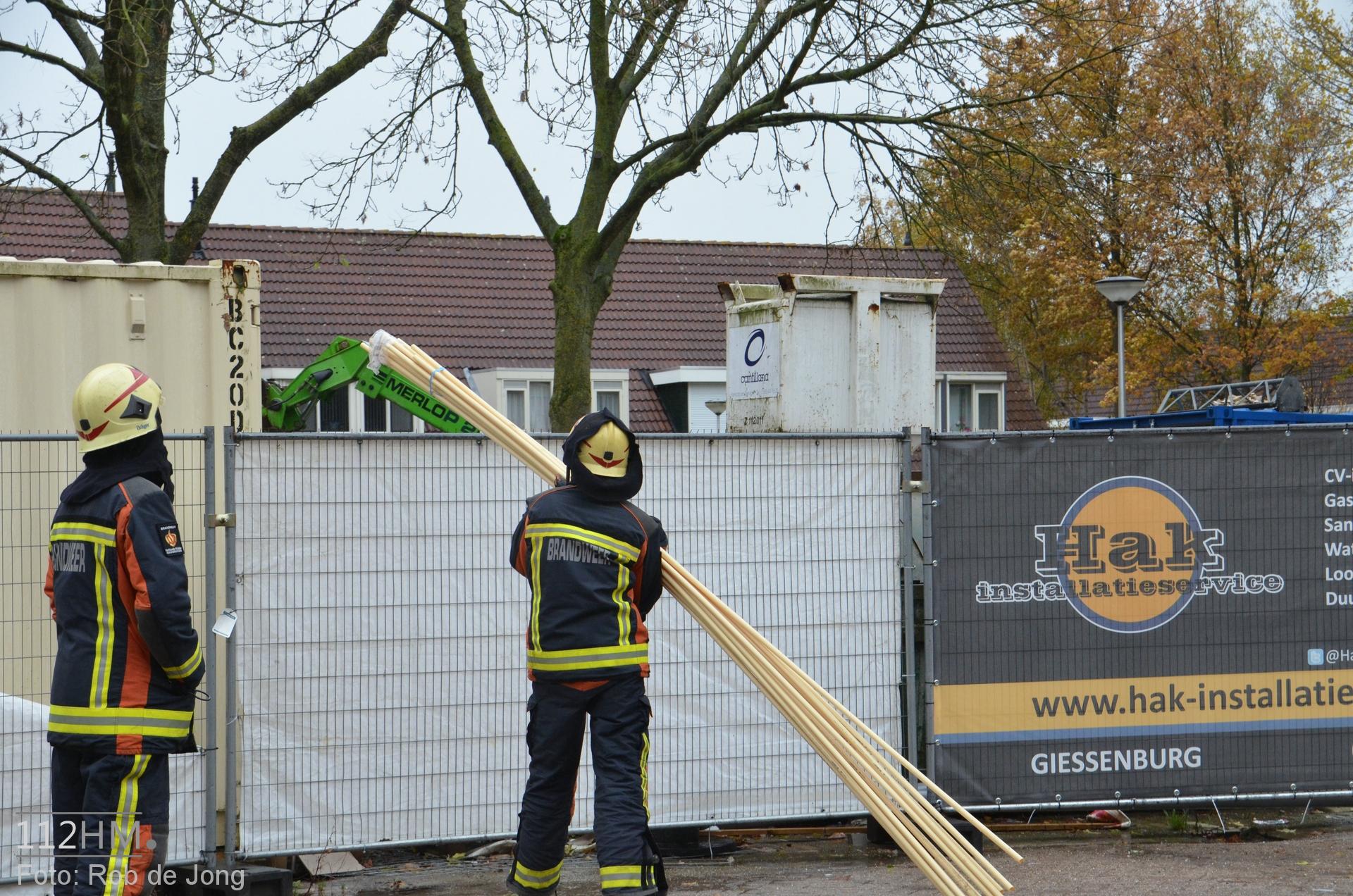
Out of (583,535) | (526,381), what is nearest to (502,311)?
(526,381)

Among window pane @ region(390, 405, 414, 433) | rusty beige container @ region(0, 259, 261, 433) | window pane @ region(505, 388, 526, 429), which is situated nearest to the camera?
rusty beige container @ region(0, 259, 261, 433)

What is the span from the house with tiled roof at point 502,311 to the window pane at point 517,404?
24 mm

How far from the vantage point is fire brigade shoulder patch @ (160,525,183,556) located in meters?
4.49

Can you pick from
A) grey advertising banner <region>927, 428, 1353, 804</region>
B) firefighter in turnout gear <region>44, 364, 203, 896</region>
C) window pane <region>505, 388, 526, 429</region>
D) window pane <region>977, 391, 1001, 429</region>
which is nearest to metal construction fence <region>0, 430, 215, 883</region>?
firefighter in turnout gear <region>44, 364, 203, 896</region>

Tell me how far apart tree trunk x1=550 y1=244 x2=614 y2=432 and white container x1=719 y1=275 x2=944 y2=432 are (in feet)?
8.82

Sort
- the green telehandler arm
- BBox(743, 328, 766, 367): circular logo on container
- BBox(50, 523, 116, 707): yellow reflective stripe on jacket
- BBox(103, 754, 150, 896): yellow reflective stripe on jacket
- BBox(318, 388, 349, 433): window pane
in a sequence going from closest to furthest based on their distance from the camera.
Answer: BBox(103, 754, 150, 896): yellow reflective stripe on jacket → BBox(50, 523, 116, 707): yellow reflective stripe on jacket → the green telehandler arm → BBox(743, 328, 766, 367): circular logo on container → BBox(318, 388, 349, 433): window pane

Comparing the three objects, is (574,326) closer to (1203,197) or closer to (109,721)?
(109,721)

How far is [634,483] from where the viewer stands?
203 inches

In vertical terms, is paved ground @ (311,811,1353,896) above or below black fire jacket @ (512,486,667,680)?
below

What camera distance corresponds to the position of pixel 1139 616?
6922 mm

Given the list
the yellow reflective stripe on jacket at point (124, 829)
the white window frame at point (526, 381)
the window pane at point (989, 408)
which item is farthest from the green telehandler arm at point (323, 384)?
the window pane at point (989, 408)

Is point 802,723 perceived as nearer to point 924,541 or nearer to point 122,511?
point 924,541

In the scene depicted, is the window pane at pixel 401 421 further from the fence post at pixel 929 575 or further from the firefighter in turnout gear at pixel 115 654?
the firefighter in turnout gear at pixel 115 654

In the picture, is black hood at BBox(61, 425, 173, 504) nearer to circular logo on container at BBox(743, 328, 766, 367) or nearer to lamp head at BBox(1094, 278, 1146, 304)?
circular logo on container at BBox(743, 328, 766, 367)
